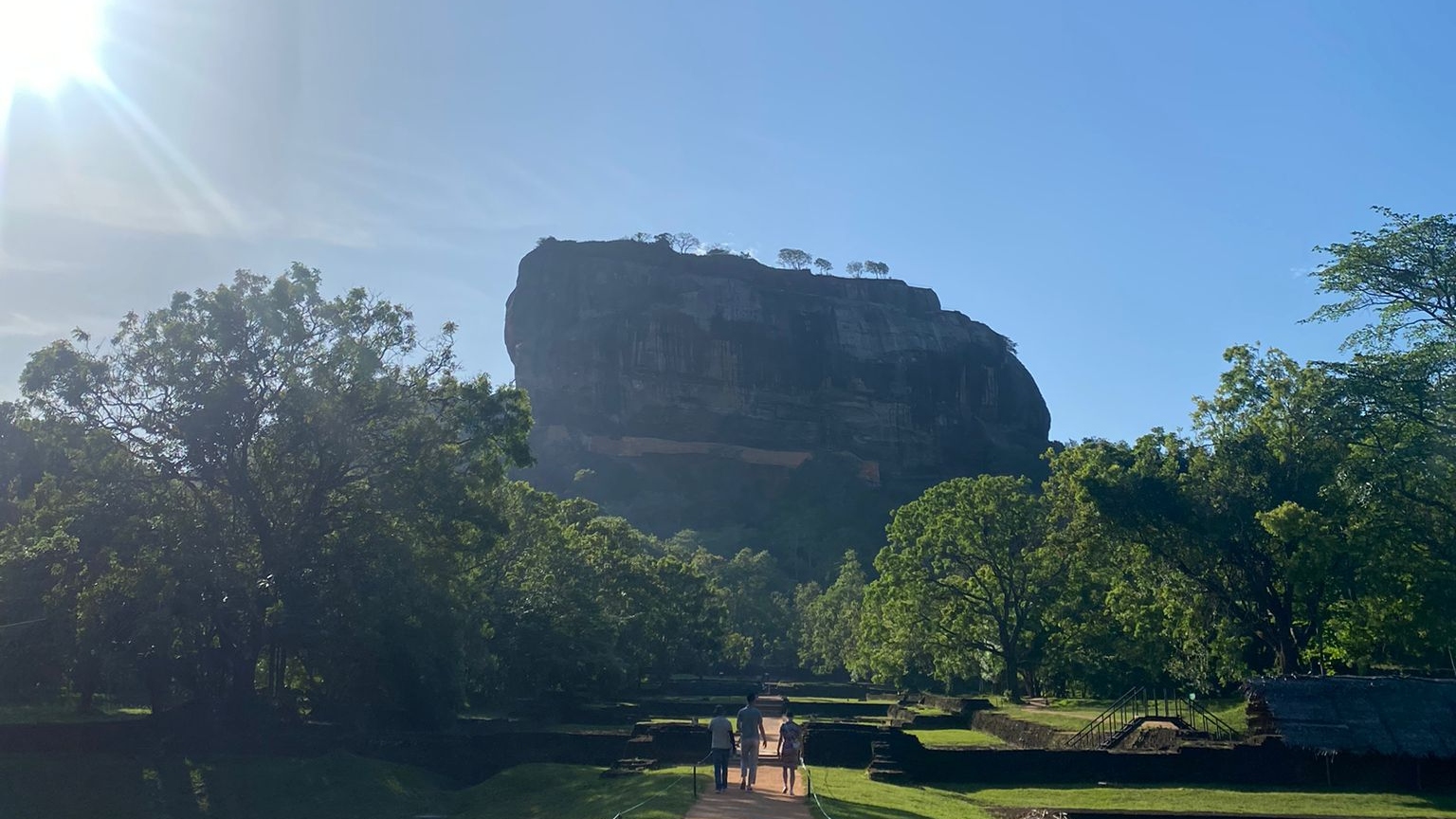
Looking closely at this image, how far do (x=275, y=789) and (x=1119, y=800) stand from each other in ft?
50.7

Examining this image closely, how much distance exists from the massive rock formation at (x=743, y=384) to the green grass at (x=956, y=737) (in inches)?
3452

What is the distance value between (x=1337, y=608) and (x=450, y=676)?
847 inches

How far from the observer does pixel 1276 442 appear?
28297 millimetres

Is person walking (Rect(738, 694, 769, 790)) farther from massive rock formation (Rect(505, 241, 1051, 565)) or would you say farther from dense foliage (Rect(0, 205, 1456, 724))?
massive rock formation (Rect(505, 241, 1051, 565))

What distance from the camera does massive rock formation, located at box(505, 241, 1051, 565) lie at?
12494 centimetres

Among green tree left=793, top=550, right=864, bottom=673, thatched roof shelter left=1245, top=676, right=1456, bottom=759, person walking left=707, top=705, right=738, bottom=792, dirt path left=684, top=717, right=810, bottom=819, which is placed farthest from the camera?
green tree left=793, top=550, right=864, bottom=673

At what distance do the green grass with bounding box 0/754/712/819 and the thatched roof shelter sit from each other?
11101mm

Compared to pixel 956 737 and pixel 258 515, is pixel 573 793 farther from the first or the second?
pixel 956 737

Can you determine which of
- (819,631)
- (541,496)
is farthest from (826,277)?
(541,496)

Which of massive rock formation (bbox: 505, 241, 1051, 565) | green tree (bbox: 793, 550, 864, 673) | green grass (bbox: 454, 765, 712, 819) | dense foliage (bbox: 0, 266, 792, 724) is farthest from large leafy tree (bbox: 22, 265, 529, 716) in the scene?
massive rock formation (bbox: 505, 241, 1051, 565)

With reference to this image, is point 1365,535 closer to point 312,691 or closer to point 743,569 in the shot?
point 312,691

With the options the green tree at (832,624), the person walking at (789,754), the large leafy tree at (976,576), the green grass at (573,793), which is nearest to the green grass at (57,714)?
the green grass at (573,793)

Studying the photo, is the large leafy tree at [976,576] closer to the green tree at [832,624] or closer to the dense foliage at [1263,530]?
the dense foliage at [1263,530]

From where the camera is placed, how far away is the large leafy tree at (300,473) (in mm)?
23125
